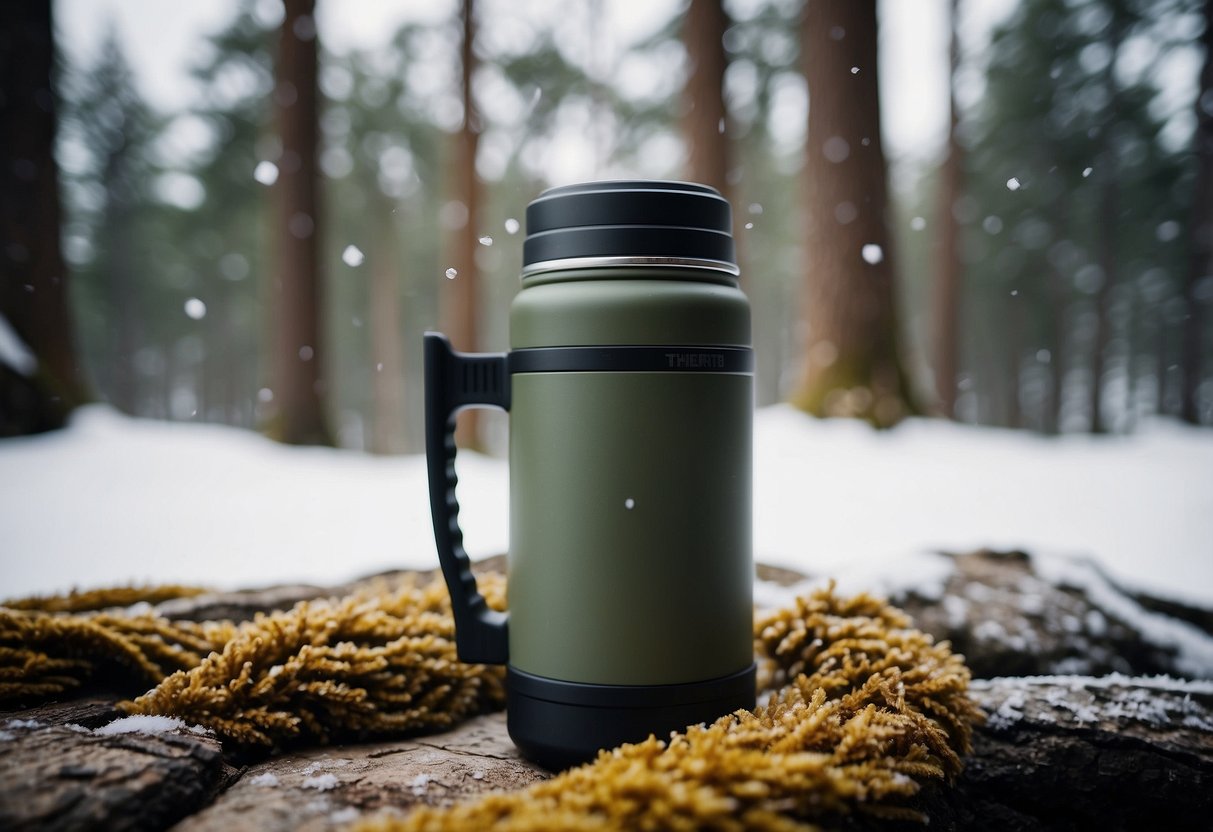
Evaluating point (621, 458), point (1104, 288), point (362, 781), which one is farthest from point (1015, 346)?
point (362, 781)

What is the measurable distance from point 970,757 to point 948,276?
9.18 metres

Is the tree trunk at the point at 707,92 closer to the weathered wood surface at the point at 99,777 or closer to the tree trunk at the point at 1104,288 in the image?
the weathered wood surface at the point at 99,777

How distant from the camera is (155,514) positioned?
411 cm

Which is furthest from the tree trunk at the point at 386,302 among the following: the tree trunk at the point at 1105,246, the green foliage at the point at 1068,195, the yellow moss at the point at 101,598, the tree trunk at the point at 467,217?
the yellow moss at the point at 101,598

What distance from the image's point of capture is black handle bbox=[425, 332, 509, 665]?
5.57ft

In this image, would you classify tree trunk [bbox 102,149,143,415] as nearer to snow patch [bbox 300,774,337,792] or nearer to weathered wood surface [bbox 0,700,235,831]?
weathered wood surface [bbox 0,700,235,831]

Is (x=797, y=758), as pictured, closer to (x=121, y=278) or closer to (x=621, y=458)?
(x=621, y=458)

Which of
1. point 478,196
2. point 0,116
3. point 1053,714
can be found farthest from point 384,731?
point 478,196

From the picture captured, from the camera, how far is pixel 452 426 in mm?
1722

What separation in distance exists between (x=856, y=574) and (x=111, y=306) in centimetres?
1979

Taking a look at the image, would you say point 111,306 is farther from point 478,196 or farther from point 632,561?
point 632,561

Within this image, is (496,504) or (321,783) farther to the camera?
(496,504)

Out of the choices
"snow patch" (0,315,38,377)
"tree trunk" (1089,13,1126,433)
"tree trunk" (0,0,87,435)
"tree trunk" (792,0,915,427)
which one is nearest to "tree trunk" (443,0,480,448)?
"tree trunk" (0,0,87,435)

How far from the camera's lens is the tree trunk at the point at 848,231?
4547mm
